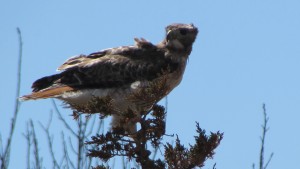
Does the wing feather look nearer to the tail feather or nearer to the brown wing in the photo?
the brown wing

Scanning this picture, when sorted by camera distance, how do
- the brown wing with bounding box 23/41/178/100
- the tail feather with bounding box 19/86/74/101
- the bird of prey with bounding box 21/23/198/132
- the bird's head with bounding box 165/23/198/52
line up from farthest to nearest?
the bird's head with bounding box 165/23/198/52
the brown wing with bounding box 23/41/178/100
the bird of prey with bounding box 21/23/198/132
the tail feather with bounding box 19/86/74/101

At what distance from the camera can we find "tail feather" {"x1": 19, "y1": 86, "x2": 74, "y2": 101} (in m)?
7.38

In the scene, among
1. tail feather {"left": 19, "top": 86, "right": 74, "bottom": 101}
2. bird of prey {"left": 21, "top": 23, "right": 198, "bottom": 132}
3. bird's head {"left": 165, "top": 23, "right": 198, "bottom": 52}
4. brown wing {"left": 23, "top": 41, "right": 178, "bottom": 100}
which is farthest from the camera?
bird's head {"left": 165, "top": 23, "right": 198, "bottom": 52}

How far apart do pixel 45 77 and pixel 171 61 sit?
142 cm

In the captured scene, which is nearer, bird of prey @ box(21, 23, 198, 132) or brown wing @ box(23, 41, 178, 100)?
bird of prey @ box(21, 23, 198, 132)

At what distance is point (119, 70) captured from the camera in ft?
26.2

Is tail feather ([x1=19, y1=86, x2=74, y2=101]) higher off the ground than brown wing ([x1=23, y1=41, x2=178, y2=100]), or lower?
lower

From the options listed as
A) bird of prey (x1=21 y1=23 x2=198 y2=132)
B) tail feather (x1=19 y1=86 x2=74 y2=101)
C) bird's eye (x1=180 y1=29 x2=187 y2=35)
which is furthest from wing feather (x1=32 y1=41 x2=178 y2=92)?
bird's eye (x1=180 y1=29 x2=187 y2=35)

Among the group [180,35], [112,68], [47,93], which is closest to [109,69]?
[112,68]

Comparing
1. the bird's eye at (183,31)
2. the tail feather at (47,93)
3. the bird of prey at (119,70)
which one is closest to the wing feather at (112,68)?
the bird of prey at (119,70)

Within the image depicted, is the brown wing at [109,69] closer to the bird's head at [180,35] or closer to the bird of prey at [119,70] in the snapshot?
the bird of prey at [119,70]

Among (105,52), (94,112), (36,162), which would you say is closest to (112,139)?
(94,112)

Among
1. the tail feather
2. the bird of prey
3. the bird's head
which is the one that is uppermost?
the bird's head

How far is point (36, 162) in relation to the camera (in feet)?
21.1
